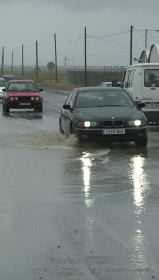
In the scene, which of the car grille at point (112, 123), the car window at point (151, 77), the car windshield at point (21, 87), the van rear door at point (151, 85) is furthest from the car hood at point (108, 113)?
the car windshield at point (21, 87)

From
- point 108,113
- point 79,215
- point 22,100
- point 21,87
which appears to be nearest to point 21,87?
point 21,87

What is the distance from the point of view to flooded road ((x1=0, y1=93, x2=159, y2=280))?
6.29m

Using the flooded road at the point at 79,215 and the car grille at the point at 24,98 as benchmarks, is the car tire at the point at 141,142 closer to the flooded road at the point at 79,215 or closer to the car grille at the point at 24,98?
the flooded road at the point at 79,215

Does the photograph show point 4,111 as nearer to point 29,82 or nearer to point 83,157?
point 29,82

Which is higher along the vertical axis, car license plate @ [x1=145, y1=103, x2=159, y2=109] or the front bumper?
car license plate @ [x1=145, y1=103, x2=159, y2=109]

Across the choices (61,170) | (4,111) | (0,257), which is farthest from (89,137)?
(4,111)

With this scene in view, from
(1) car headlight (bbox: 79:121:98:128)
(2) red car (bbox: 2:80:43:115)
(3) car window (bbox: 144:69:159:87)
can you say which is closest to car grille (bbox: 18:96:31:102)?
(2) red car (bbox: 2:80:43:115)

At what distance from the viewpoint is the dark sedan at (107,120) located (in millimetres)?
16672

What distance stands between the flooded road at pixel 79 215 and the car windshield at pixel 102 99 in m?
2.21

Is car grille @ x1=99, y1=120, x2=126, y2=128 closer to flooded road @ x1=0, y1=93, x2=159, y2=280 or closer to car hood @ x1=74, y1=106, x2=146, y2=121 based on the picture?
car hood @ x1=74, y1=106, x2=146, y2=121

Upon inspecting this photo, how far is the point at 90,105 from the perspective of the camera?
1797cm

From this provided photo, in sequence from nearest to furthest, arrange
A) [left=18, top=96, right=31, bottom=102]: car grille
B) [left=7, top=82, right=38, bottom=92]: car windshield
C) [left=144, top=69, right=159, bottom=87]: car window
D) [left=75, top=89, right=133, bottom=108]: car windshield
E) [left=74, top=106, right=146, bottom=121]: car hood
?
[left=74, top=106, right=146, bottom=121]: car hood
[left=75, top=89, right=133, bottom=108]: car windshield
[left=144, top=69, right=159, bottom=87]: car window
[left=18, top=96, right=31, bottom=102]: car grille
[left=7, top=82, right=38, bottom=92]: car windshield

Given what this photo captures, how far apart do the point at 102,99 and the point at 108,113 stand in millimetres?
1237

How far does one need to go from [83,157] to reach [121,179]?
3.37 meters
